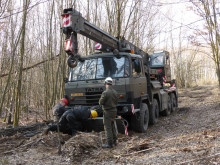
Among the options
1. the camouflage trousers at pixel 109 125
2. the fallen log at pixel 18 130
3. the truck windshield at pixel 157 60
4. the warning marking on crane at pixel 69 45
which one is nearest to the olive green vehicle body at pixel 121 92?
the camouflage trousers at pixel 109 125

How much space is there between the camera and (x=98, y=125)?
18.0ft

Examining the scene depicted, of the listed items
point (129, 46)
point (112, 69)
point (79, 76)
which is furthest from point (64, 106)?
point (129, 46)

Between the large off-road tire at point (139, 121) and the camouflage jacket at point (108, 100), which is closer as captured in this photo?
the camouflage jacket at point (108, 100)

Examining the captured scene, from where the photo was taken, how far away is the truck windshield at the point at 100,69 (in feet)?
19.7

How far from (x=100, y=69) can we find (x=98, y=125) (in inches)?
62.2

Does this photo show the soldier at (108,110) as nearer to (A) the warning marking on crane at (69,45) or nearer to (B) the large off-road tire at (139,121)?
(A) the warning marking on crane at (69,45)

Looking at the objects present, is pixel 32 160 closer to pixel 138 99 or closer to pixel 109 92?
pixel 109 92

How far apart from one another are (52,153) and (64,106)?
181 cm

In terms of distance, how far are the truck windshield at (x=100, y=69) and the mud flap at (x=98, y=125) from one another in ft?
4.06

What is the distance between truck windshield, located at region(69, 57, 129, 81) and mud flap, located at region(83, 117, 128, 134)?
1.24m

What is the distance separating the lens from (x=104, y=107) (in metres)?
4.71

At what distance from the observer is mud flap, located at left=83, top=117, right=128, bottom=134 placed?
5.39 meters

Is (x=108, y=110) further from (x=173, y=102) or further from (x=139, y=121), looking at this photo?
(x=173, y=102)

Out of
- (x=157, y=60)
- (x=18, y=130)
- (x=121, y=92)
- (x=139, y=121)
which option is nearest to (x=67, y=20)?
(x=121, y=92)
